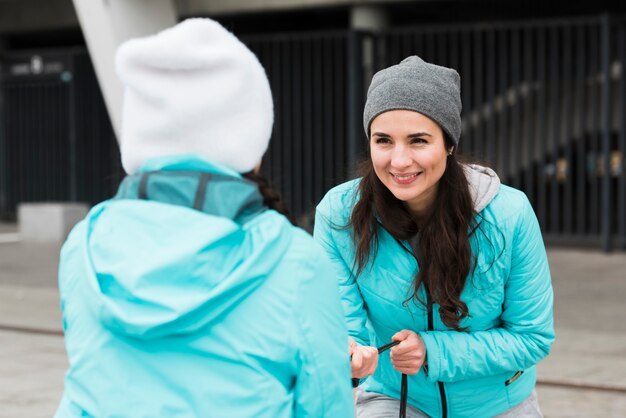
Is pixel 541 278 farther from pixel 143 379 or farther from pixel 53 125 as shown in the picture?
pixel 53 125

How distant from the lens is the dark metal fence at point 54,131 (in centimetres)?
1847

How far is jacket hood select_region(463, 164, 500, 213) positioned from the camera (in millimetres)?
2891

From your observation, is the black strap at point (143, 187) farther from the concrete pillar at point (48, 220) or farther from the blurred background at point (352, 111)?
the concrete pillar at point (48, 220)

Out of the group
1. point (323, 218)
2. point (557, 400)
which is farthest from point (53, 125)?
point (323, 218)

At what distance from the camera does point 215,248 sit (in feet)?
6.03

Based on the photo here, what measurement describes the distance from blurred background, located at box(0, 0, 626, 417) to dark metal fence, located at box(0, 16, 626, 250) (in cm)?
2

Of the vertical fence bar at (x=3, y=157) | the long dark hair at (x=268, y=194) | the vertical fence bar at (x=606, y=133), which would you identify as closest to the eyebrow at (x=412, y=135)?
the long dark hair at (x=268, y=194)

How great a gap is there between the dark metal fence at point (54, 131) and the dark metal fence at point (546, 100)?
5.49m

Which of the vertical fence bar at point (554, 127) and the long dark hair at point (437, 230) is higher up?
the long dark hair at point (437, 230)

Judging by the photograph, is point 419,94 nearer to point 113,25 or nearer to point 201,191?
point 201,191

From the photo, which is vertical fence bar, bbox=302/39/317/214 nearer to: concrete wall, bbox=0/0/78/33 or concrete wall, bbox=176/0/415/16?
concrete wall, bbox=176/0/415/16

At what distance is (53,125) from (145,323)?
1773 centimetres

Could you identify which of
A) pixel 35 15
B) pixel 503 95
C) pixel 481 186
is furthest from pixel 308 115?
pixel 481 186

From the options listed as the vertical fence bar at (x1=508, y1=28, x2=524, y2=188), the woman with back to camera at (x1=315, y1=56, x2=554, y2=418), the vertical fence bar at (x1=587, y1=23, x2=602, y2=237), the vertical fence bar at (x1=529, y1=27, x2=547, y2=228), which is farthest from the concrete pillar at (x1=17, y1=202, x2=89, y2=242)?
the woman with back to camera at (x1=315, y1=56, x2=554, y2=418)
